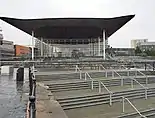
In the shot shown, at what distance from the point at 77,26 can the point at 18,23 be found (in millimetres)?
9062

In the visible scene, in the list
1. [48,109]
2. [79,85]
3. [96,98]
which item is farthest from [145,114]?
[48,109]

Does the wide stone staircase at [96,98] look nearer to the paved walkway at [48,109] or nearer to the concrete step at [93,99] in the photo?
the concrete step at [93,99]

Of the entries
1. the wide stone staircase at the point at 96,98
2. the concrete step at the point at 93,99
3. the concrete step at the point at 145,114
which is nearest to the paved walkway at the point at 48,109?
the wide stone staircase at the point at 96,98

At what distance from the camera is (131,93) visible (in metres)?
14.4

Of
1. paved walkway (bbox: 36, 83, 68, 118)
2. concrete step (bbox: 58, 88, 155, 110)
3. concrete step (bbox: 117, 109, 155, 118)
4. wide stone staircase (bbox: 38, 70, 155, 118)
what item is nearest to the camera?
paved walkway (bbox: 36, 83, 68, 118)

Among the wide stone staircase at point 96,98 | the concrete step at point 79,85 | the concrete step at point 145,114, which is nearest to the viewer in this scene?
the concrete step at point 145,114

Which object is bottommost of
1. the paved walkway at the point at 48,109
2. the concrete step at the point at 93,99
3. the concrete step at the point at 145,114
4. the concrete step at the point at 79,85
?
the concrete step at the point at 145,114

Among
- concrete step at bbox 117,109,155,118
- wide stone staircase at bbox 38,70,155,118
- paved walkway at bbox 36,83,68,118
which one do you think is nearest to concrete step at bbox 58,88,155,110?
wide stone staircase at bbox 38,70,155,118

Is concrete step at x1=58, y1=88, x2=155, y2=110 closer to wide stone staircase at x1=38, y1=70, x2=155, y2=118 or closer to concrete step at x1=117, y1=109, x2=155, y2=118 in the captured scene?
wide stone staircase at x1=38, y1=70, x2=155, y2=118

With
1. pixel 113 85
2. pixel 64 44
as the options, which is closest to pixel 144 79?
pixel 113 85

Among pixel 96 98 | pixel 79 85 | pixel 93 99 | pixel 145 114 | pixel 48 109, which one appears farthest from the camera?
pixel 79 85

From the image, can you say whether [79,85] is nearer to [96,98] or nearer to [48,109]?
[96,98]

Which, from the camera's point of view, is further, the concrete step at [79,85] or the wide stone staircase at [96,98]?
the concrete step at [79,85]

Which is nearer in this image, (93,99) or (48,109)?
(48,109)
